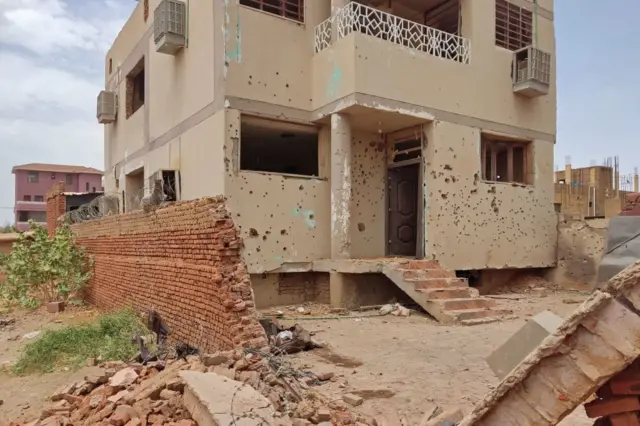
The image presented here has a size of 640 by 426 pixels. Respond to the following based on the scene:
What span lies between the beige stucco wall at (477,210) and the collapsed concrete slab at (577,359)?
336 inches

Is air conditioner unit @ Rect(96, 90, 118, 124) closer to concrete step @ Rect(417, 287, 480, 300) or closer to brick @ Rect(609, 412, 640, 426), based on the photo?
concrete step @ Rect(417, 287, 480, 300)

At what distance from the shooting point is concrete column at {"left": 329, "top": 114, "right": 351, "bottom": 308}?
993 centimetres

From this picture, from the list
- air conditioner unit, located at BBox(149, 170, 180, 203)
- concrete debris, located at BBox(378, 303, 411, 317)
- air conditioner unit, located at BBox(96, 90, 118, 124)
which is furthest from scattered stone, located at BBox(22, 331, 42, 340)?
air conditioner unit, located at BBox(96, 90, 118, 124)

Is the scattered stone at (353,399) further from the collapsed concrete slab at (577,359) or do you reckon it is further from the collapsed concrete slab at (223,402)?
the collapsed concrete slab at (577,359)

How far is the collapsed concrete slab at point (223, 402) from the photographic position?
3553 mm

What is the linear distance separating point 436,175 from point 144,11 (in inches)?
369

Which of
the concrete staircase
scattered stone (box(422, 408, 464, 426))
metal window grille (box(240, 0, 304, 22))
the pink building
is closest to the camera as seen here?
scattered stone (box(422, 408, 464, 426))

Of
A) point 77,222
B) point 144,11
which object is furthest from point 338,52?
point 77,222

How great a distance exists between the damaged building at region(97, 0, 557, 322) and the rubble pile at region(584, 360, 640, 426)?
6.19 meters

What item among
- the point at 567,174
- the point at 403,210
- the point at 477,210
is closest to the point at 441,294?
the point at 477,210

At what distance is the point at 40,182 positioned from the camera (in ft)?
159

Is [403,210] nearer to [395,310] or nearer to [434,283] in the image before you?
[434,283]

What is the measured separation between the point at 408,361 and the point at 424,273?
343 centimetres

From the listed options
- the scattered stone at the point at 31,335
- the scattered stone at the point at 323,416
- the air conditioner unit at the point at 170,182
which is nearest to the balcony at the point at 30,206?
the air conditioner unit at the point at 170,182
